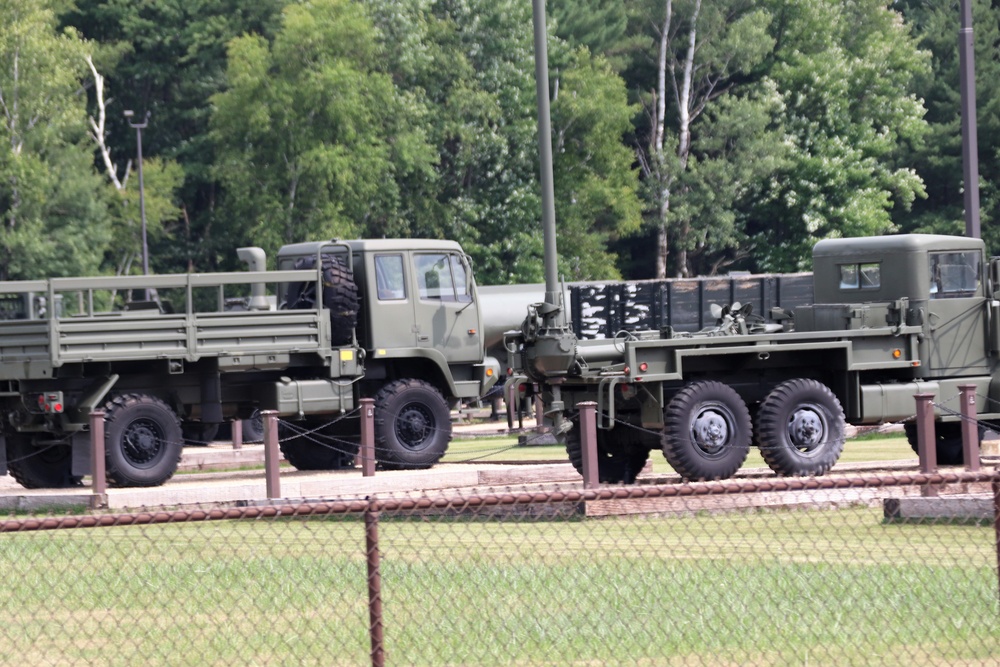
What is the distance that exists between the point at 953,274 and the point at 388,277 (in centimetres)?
710

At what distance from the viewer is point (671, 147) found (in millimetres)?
61500

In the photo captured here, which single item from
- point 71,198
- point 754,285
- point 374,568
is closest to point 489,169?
point 71,198

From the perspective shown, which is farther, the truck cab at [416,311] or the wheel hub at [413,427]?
the truck cab at [416,311]

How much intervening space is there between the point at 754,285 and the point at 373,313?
13990mm

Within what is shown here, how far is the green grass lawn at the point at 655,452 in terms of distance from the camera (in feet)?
70.5

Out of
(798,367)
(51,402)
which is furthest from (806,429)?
(51,402)

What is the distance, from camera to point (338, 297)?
21875mm

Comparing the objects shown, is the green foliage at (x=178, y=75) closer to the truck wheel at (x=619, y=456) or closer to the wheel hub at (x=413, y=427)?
the wheel hub at (x=413, y=427)

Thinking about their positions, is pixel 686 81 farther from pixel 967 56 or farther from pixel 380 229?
pixel 967 56

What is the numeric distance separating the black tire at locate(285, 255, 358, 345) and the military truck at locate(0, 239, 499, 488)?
0.07 feet

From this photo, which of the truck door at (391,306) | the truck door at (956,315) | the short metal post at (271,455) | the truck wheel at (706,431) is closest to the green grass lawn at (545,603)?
the truck wheel at (706,431)

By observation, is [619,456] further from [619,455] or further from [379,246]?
[379,246]

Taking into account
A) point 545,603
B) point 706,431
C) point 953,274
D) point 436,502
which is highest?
point 953,274

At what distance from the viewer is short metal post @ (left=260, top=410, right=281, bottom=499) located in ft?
57.3
